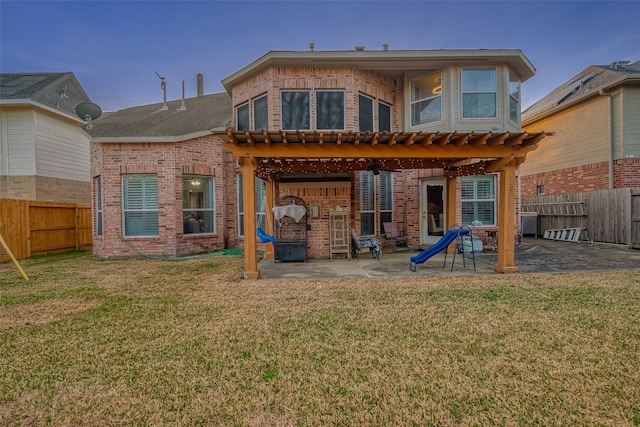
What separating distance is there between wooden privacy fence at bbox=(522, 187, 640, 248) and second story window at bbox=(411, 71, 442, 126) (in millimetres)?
7182

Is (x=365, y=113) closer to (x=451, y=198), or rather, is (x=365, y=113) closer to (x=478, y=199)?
(x=451, y=198)

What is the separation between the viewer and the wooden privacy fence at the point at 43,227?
9.36 metres

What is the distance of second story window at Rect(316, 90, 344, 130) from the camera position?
9.39 meters

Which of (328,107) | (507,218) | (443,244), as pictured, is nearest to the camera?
(507,218)

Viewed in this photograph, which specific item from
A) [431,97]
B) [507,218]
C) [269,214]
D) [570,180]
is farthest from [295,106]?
[570,180]

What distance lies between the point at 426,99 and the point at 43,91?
1614 centimetres

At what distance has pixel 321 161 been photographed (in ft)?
25.8

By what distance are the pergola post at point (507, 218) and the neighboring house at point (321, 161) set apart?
4.36 feet

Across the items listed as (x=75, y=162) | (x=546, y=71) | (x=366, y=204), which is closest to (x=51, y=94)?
(x=75, y=162)

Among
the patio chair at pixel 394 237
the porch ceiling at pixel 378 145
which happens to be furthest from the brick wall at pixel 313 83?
the patio chair at pixel 394 237

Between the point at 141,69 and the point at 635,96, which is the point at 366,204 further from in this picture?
the point at 141,69

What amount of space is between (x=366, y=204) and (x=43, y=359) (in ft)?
27.4

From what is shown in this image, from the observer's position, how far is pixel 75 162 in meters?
14.3

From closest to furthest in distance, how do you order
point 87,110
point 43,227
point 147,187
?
point 147,187
point 43,227
point 87,110
